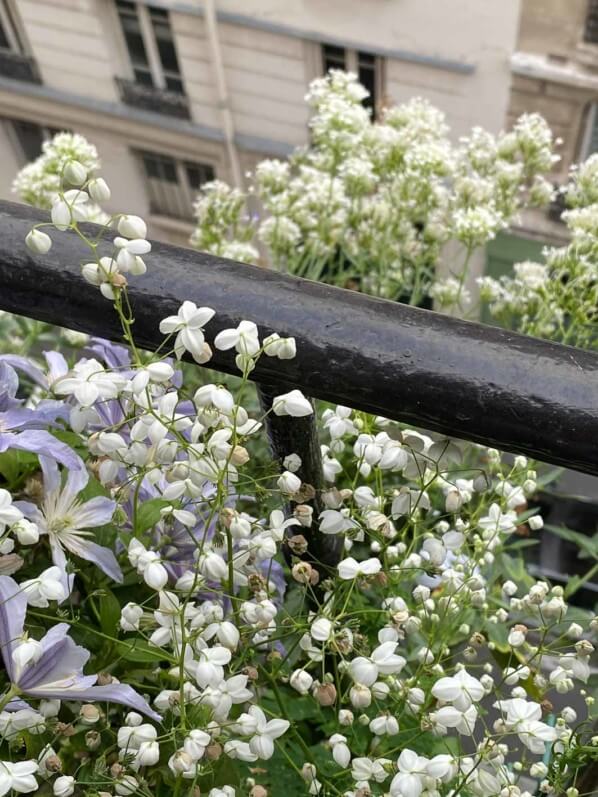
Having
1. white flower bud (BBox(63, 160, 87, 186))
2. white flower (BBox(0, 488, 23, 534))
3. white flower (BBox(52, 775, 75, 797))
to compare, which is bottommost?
white flower (BBox(52, 775, 75, 797))

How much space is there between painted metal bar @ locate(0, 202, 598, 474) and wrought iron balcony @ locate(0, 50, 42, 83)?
6.74 meters

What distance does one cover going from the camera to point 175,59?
609 centimetres

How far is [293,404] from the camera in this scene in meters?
0.46

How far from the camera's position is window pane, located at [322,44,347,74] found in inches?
226

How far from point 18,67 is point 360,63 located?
102 inches

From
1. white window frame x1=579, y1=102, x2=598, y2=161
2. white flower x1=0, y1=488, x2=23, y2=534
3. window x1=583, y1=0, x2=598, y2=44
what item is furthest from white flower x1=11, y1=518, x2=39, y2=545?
white window frame x1=579, y1=102, x2=598, y2=161

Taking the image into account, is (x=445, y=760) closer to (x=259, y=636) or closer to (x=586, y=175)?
(x=259, y=636)

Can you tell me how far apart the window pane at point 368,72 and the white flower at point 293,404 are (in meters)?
5.45

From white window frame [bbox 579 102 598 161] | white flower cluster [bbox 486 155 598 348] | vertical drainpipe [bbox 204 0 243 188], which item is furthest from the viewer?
vertical drainpipe [bbox 204 0 243 188]

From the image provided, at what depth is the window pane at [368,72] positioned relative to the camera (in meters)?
5.70

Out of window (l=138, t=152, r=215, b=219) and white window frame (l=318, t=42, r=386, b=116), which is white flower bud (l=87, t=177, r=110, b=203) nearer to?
white window frame (l=318, t=42, r=386, b=116)

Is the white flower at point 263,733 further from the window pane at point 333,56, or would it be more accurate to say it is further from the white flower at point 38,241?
the window pane at point 333,56

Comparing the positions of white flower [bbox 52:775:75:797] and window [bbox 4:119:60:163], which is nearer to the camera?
white flower [bbox 52:775:75:797]

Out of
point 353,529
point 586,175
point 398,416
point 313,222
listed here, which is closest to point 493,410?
point 398,416
